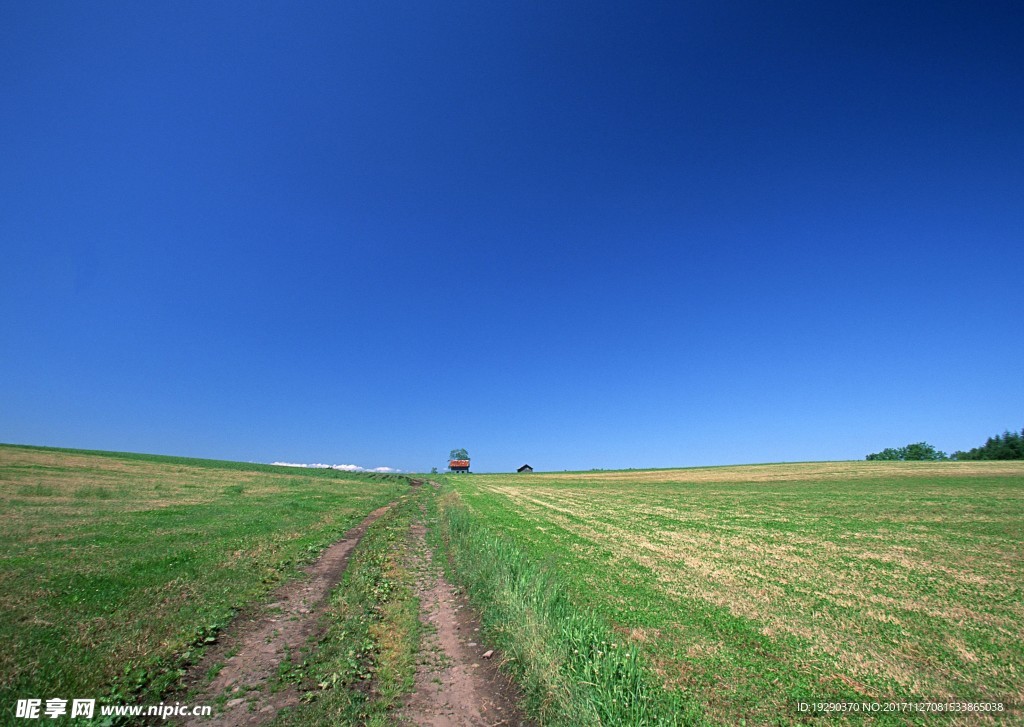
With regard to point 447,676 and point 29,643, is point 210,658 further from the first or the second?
point 447,676

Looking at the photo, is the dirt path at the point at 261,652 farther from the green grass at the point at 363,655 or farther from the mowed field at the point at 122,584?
the mowed field at the point at 122,584

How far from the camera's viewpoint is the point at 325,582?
13.0 metres

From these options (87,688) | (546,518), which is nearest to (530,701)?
(87,688)

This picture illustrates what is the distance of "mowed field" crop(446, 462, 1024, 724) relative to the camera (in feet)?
22.1

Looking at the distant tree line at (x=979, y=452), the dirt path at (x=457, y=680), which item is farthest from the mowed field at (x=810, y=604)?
the distant tree line at (x=979, y=452)

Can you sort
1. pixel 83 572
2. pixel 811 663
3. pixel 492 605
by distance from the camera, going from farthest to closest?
pixel 83 572 < pixel 492 605 < pixel 811 663

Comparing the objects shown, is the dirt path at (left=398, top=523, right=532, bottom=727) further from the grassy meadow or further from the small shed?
the small shed

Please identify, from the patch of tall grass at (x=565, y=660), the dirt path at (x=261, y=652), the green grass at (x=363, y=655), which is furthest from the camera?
the dirt path at (x=261, y=652)

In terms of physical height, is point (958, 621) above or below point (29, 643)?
below

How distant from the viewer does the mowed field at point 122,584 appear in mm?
6926

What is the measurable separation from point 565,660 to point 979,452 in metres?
198

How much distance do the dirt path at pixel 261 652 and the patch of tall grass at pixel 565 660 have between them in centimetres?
402

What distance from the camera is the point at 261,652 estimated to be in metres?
8.15

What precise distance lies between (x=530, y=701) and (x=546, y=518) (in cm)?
2144
